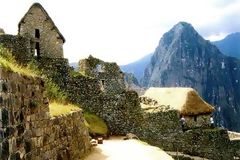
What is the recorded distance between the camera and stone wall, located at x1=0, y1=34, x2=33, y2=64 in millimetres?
34812

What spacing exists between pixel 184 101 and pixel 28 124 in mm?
38160

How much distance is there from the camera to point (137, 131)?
1547 inches

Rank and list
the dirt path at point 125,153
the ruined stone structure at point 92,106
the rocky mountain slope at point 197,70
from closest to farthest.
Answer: the ruined stone structure at point 92,106 → the dirt path at point 125,153 → the rocky mountain slope at point 197,70

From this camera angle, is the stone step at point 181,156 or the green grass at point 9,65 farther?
the stone step at point 181,156

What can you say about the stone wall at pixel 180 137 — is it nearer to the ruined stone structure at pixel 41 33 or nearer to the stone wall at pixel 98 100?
the stone wall at pixel 98 100

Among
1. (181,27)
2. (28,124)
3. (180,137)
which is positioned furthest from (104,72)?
(181,27)

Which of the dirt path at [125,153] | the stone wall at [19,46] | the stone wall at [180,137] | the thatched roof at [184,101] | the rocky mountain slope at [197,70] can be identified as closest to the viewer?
the dirt path at [125,153]

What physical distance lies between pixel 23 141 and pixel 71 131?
930cm

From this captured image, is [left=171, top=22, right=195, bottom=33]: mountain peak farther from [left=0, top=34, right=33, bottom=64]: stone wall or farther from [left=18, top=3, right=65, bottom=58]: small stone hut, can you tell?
[left=0, top=34, right=33, bottom=64]: stone wall

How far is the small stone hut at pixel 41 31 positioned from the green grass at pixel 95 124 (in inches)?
240

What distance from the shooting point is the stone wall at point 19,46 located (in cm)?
3481

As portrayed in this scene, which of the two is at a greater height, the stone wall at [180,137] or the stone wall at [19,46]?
the stone wall at [19,46]

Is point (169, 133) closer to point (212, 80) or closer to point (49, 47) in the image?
point (49, 47)

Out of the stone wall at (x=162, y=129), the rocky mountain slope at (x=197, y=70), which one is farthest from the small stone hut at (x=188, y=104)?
the rocky mountain slope at (x=197, y=70)
